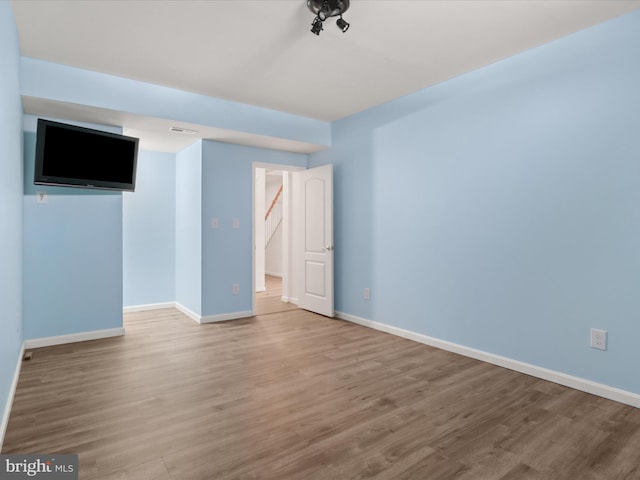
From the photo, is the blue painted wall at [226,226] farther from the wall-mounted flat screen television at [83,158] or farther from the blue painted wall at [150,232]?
the blue painted wall at [150,232]

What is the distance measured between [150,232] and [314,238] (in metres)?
2.38

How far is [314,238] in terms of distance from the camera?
5129 mm

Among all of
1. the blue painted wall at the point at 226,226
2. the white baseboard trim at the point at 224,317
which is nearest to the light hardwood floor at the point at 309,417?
the white baseboard trim at the point at 224,317

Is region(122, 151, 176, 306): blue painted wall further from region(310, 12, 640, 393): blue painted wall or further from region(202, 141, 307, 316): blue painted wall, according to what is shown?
region(310, 12, 640, 393): blue painted wall

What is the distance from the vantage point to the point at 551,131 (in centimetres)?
283

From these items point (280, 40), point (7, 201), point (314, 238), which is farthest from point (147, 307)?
point (280, 40)

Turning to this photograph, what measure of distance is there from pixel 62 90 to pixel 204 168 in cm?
164

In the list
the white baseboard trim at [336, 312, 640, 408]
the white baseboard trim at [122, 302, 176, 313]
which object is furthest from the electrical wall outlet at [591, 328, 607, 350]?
the white baseboard trim at [122, 302, 176, 313]

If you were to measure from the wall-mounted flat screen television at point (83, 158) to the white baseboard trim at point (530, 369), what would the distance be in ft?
10.8

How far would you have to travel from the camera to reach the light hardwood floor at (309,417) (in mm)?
1789

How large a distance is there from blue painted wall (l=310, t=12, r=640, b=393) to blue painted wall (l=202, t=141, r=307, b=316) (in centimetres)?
169

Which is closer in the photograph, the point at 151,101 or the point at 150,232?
the point at 151,101

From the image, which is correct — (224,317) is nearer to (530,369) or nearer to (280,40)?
(280,40)

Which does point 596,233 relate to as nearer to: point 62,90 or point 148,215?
point 62,90
